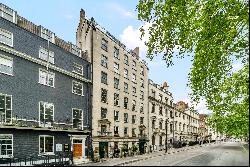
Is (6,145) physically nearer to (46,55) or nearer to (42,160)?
(42,160)

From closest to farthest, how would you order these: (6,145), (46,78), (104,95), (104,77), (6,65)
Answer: (6,145) < (6,65) < (46,78) < (104,95) < (104,77)

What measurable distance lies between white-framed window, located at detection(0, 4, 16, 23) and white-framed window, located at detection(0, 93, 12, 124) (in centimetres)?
719

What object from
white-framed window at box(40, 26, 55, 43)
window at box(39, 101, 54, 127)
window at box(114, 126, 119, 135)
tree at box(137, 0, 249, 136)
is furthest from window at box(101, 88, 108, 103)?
tree at box(137, 0, 249, 136)

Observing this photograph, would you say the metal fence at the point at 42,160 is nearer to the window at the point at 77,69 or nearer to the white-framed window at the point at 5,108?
the white-framed window at the point at 5,108

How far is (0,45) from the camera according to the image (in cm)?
3006

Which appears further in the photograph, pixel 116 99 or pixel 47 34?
pixel 116 99

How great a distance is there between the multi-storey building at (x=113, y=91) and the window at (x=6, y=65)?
15672 millimetres

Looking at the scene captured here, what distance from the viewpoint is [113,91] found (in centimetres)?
5216

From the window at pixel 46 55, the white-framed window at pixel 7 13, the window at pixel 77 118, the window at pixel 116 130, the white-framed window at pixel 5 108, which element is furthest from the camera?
the window at pixel 116 130

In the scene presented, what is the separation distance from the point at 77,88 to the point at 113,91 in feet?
33.6

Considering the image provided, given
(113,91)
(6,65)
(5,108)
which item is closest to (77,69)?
(113,91)

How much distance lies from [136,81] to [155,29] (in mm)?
47119

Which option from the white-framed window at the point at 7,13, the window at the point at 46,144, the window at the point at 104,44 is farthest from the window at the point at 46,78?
the window at the point at 104,44

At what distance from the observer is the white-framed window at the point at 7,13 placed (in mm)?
31109
